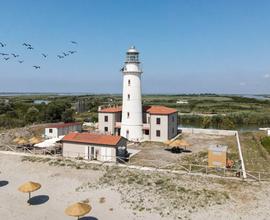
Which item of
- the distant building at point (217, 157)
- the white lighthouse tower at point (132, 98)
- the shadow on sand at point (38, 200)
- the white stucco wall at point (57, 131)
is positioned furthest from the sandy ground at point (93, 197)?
the white lighthouse tower at point (132, 98)

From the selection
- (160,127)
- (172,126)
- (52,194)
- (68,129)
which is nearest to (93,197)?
(52,194)

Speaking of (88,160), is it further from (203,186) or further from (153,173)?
(203,186)

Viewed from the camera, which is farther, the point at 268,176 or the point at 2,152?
the point at 2,152

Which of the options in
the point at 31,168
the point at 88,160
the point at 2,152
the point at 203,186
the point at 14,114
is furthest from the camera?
the point at 14,114

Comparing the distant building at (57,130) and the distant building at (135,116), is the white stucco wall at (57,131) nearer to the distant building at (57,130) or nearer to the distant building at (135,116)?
the distant building at (57,130)

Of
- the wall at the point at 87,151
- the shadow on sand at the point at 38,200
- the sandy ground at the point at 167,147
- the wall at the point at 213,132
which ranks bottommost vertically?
the shadow on sand at the point at 38,200

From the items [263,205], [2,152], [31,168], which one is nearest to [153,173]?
A: [263,205]
